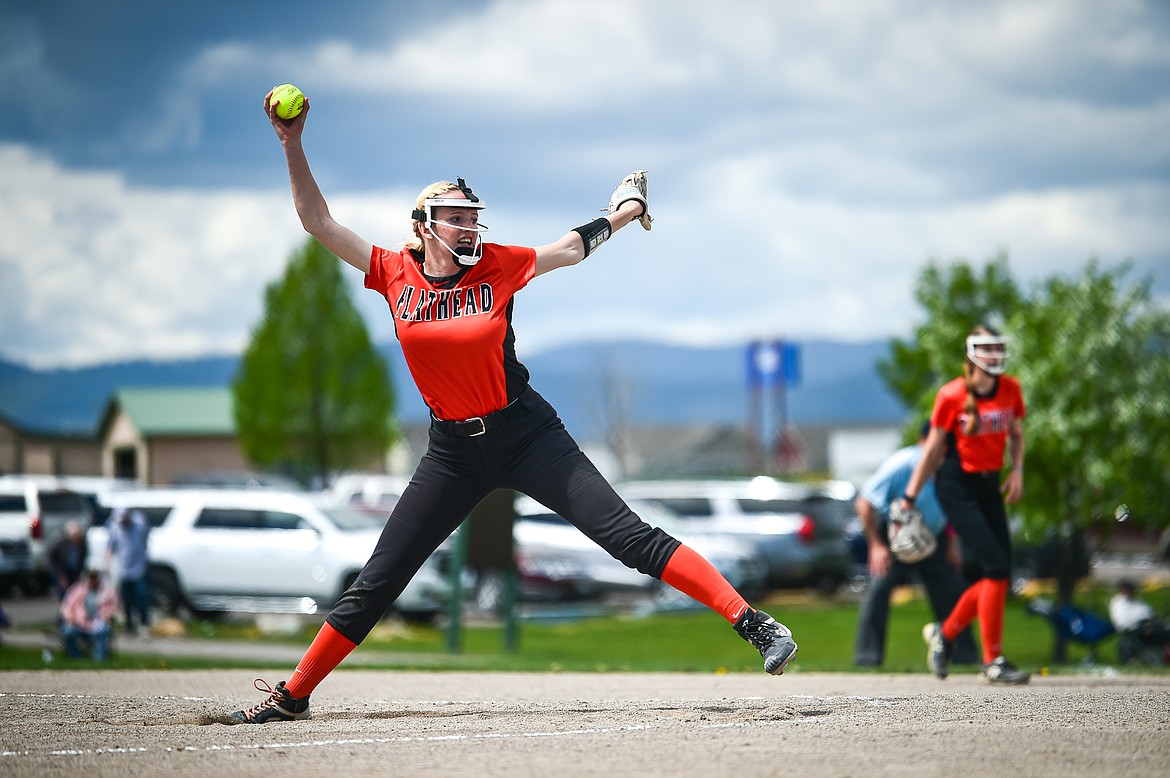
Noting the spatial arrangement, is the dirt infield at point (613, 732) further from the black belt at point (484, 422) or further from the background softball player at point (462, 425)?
the black belt at point (484, 422)

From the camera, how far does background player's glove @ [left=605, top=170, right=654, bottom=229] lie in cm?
722

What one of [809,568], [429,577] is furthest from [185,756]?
[809,568]

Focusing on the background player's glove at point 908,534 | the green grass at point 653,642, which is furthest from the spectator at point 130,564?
the background player's glove at point 908,534

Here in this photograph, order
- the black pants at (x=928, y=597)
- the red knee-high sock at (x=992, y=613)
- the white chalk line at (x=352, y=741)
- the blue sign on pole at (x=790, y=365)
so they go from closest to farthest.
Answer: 1. the white chalk line at (x=352, y=741)
2. the red knee-high sock at (x=992, y=613)
3. the black pants at (x=928, y=597)
4. the blue sign on pole at (x=790, y=365)

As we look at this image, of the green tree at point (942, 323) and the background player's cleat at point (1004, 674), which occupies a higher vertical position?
the green tree at point (942, 323)

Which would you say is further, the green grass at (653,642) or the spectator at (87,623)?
the green grass at (653,642)

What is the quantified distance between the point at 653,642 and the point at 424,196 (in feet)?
45.8

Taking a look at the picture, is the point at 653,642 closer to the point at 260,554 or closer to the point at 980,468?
the point at 260,554

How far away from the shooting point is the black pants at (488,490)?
6590mm

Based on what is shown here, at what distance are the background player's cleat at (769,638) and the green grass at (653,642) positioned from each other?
7.00 m

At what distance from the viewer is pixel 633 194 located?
23.8ft

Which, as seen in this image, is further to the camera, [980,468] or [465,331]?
[980,468]

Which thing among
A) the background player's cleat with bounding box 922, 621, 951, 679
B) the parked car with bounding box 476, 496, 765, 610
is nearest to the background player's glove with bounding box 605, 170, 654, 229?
the background player's cleat with bounding box 922, 621, 951, 679

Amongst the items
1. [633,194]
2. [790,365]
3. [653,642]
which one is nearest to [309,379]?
[790,365]
